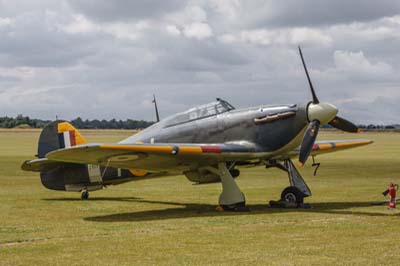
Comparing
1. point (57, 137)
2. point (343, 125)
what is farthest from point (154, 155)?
point (57, 137)

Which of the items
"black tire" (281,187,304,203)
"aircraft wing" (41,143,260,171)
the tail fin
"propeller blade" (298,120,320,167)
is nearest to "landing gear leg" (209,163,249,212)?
"aircraft wing" (41,143,260,171)

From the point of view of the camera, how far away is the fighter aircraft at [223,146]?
44.2ft

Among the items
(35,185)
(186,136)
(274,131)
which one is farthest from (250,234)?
(35,185)

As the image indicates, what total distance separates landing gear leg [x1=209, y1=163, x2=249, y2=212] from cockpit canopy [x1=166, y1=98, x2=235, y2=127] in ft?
4.58

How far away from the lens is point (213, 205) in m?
16.0

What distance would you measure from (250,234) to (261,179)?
14.9m

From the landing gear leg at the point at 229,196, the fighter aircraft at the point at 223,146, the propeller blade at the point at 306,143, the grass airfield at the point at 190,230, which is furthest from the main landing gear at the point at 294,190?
the propeller blade at the point at 306,143

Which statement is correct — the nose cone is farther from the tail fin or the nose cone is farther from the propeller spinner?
the tail fin

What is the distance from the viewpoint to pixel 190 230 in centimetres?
1092

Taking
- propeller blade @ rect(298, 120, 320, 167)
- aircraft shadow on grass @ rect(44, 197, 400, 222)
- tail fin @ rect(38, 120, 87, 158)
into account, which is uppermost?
tail fin @ rect(38, 120, 87, 158)

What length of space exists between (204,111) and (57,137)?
5002 millimetres

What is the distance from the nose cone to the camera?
536 inches

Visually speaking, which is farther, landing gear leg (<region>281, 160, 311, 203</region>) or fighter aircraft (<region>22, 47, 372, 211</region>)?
landing gear leg (<region>281, 160, 311, 203</region>)

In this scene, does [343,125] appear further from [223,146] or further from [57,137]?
[57,137]
